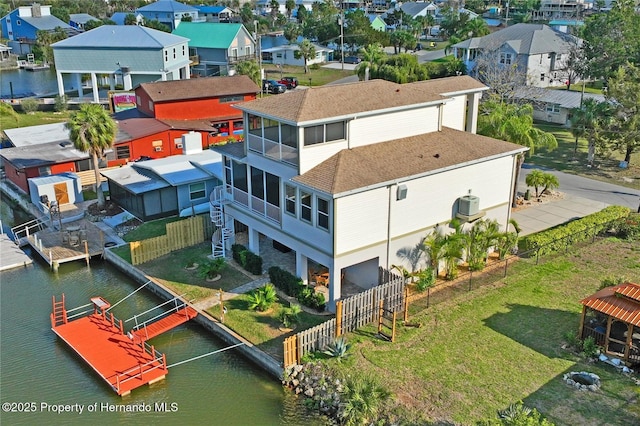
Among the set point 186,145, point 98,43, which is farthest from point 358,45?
point 186,145

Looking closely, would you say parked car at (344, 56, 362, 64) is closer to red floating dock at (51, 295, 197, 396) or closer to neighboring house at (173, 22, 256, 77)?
neighboring house at (173, 22, 256, 77)

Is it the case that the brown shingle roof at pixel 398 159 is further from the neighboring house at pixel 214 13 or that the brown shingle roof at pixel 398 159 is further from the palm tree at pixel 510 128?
the neighboring house at pixel 214 13

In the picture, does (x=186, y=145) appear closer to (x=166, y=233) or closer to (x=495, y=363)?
(x=166, y=233)

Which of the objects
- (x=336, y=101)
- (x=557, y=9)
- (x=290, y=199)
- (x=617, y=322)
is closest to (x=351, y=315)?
(x=290, y=199)

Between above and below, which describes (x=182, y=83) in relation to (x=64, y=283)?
above

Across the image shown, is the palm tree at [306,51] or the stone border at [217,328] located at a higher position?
the palm tree at [306,51]

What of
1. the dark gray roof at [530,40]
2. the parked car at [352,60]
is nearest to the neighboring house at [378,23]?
the parked car at [352,60]
